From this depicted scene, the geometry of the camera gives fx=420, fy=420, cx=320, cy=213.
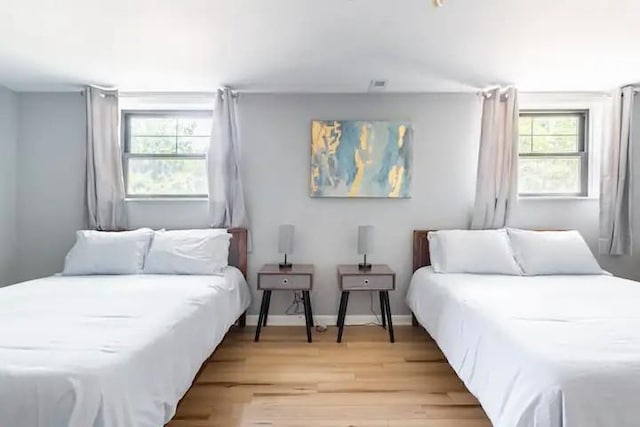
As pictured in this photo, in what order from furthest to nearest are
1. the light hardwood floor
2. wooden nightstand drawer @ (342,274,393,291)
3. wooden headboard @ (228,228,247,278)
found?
wooden headboard @ (228,228,247,278) < wooden nightstand drawer @ (342,274,393,291) < the light hardwood floor

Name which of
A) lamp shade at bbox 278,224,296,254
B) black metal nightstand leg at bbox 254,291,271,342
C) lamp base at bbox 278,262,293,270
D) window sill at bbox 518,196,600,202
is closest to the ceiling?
window sill at bbox 518,196,600,202

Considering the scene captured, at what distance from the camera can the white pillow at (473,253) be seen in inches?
130

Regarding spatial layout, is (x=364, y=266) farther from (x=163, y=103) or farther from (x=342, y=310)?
(x=163, y=103)

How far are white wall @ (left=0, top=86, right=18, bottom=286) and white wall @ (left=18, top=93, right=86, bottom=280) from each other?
0.17 ft

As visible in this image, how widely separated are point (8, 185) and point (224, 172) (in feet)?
6.36

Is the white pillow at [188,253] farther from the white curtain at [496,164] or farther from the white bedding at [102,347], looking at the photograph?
the white curtain at [496,164]

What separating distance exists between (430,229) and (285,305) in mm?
1502

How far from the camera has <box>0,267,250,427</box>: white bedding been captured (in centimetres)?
128

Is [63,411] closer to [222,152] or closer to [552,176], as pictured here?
[222,152]

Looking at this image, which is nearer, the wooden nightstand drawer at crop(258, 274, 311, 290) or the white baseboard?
the wooden nightstand drawer at crop(258, 274, 311, 290)

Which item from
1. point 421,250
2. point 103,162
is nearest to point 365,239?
point 421,250

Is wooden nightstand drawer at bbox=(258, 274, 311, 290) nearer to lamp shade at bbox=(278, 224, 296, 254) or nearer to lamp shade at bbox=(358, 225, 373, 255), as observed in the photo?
lamp shade at bbox=(278, 224, 296, 254)

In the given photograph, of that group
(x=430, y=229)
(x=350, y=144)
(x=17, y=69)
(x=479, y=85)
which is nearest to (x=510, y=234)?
(x=430, y=229)

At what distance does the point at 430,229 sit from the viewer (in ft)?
12.7
